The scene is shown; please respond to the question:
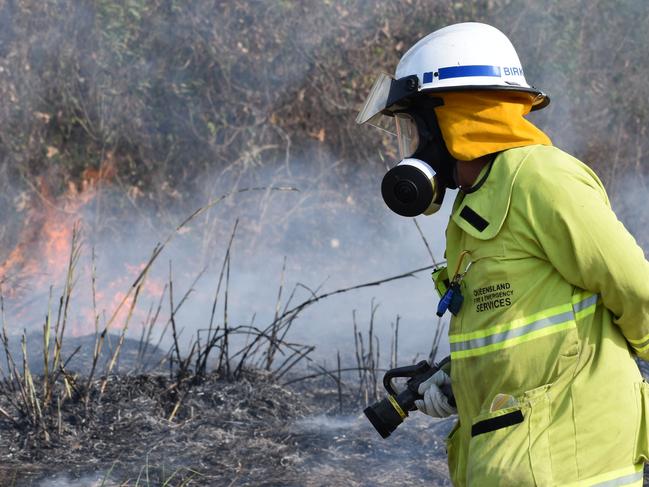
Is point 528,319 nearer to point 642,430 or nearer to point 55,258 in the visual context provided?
point 642,430

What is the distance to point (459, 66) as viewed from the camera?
7.27ft

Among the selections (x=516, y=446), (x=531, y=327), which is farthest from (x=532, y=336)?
(x=516, y=446)

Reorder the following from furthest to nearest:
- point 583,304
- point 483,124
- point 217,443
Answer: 1. point 217,443
2. point 483,124
3. point 583,304

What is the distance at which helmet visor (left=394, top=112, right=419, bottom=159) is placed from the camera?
2318 millimetres

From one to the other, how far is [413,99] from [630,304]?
29.8 inches

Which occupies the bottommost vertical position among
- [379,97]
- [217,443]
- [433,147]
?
[217,443]

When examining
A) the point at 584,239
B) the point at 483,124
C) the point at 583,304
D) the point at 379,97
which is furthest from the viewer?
the point at 379,97

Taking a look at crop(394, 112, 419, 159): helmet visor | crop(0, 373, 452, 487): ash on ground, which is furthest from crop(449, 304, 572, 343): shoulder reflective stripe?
crop(0, 373, 452, 487): ash on ground

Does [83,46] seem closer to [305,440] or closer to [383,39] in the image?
[383,39]

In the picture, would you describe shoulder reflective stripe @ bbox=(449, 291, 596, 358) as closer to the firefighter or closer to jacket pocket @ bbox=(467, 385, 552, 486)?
the firefighter

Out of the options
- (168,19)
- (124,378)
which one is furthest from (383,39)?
(124,378)

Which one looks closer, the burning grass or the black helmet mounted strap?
the black helmet mounted strap

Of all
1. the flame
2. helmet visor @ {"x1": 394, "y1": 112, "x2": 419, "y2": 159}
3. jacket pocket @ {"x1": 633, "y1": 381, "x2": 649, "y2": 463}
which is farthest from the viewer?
the flame

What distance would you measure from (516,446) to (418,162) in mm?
726
